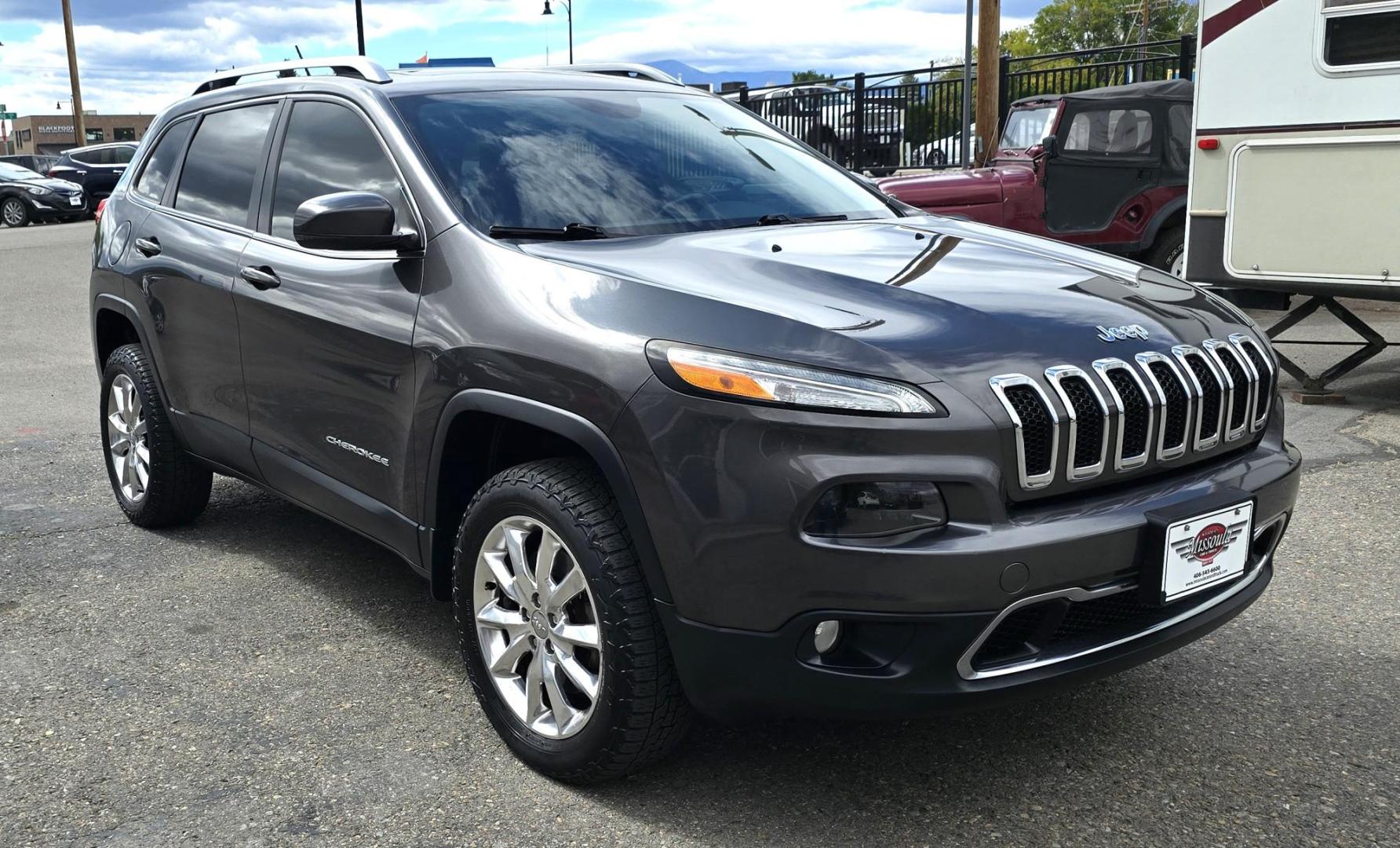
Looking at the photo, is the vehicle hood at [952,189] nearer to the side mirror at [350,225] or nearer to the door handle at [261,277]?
the door handle at [261,277]

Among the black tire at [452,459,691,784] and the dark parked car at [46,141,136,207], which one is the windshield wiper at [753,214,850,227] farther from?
the dark parked car at [46,141,136,207]

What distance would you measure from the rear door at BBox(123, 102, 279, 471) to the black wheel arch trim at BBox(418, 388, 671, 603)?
1235 mm

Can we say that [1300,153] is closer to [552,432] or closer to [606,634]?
[552,432]

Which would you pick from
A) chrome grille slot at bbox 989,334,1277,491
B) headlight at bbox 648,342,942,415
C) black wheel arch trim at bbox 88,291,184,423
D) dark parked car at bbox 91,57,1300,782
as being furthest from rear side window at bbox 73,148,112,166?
chrome grille slot at bbox 989,334,1277,491

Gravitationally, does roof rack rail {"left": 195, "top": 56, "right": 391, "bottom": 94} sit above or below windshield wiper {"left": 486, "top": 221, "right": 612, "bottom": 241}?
above

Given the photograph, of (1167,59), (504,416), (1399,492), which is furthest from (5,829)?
(1167,59)

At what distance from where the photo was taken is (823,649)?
2662 mm

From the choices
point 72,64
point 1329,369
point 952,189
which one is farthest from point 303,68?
point 72,64

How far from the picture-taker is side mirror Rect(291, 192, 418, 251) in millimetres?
→ 3340

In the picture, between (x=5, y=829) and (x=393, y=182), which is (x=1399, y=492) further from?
(x=5, y=829)

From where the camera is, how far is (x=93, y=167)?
29.9 meters

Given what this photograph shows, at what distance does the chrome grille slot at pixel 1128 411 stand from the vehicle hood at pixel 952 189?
906 cm

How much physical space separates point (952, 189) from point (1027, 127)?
1190mm

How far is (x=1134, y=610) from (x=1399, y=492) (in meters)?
3.31
